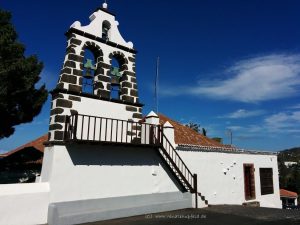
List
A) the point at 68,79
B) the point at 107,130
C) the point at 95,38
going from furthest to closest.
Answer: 1. the point at 95,38
2. the point at 107,130
3. the point at 68,79

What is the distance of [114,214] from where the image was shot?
9469 mm

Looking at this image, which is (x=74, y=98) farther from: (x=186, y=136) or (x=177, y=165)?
(x=186, y=136)

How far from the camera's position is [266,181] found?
57.4 feet

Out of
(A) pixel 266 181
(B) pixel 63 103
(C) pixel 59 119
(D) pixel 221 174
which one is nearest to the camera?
(C) pixel 59 119

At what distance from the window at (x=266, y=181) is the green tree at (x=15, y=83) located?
12862 mm

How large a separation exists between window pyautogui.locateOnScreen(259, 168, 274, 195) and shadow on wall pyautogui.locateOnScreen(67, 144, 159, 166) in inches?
349

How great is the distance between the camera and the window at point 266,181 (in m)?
17.1

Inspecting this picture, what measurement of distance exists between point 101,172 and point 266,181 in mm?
11907

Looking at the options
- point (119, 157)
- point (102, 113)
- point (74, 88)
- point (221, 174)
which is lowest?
point (221, 174)

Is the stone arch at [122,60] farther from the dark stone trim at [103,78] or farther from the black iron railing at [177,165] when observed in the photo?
the black iron railing at [177,165]

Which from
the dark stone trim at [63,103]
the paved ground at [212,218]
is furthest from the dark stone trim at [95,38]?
the paved ground at [212,218]

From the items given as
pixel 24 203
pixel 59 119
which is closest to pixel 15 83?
pixel 59 119

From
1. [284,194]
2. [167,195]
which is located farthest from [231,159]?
[284,194]

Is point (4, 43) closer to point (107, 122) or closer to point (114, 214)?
point (107, 122)
